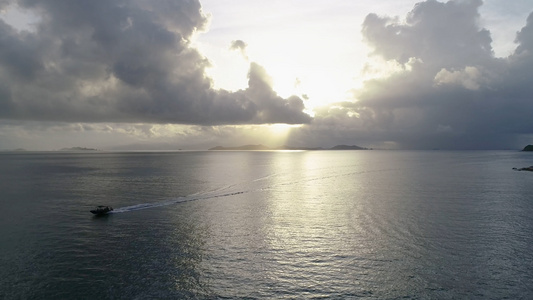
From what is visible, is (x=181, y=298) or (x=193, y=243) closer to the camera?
(x=181, y=298)

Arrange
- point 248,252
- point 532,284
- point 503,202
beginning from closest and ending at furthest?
1. point 532,284
2. point 248,252
3. point 503,202

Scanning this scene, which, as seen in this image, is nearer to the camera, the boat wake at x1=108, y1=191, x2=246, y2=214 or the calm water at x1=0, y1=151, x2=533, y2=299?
the calm water at x1=0, y1=151, x2=533, y2=299

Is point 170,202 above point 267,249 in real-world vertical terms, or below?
above

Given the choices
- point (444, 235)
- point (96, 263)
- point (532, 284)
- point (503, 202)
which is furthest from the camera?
point (503, 202)

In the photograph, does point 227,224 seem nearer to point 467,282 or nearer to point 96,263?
point 96,263

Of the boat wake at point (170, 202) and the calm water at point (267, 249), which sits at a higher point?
the boat wake at point (170, 202)

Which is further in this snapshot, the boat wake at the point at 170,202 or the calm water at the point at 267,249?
the boat wake at the point at 170,202

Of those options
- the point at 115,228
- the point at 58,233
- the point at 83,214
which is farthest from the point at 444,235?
the point at 83,214

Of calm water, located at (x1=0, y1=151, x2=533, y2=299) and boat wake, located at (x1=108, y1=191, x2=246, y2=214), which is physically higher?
boat wake, located at (x1=108, y1=191, x2=246, y2=214)

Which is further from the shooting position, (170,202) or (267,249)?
(170,202)

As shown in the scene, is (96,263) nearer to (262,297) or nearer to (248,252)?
(248,252)
